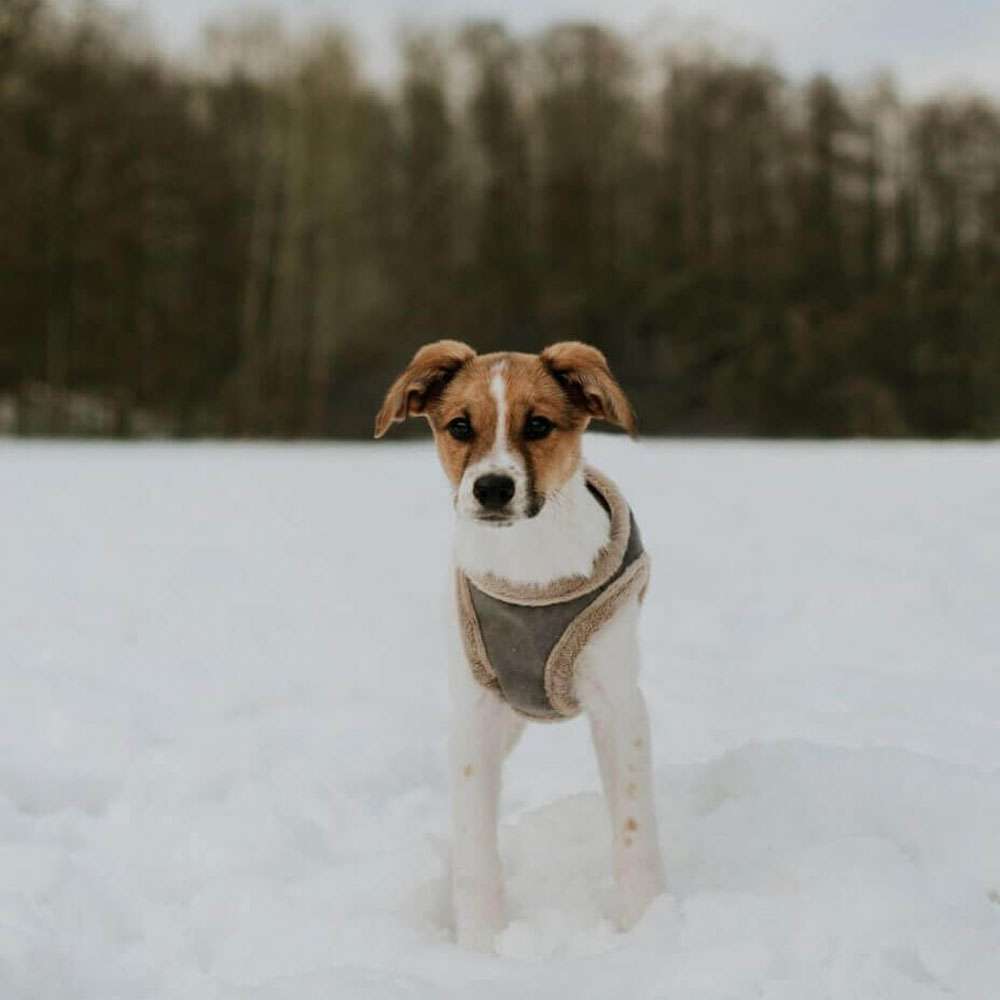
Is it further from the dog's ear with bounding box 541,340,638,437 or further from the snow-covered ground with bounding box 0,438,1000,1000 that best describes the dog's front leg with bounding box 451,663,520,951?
the dog's ear with bounding box 541,340,638,437

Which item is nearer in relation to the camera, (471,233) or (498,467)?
(498,467)

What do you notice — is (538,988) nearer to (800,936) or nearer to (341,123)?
(800,936)

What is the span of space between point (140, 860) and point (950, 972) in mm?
2578

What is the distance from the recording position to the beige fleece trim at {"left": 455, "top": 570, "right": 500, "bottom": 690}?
138 inches

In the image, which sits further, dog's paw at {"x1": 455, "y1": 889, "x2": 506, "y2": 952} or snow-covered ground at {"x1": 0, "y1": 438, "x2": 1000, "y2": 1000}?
dog's paw at {"x1": 455, "y1": 889, "x2": 506, "y2": 952}

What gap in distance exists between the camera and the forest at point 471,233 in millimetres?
26828

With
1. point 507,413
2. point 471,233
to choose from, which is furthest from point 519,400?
point 471,233

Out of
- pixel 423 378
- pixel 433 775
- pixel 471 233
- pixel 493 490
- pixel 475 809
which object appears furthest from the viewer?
pixel 471 233

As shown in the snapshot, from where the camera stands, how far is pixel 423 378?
3389mm

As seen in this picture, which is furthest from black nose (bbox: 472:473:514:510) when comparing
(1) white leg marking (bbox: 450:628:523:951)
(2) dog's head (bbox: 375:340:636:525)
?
(1) white leg marking (bbox: 450:628:523:951)

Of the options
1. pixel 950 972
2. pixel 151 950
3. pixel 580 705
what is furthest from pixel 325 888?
pixel 950 972

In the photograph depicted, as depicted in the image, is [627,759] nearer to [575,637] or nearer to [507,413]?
[575,637]

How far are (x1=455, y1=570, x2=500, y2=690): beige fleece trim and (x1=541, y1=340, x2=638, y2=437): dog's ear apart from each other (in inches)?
25.8

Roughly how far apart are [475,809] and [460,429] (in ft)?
3.73
